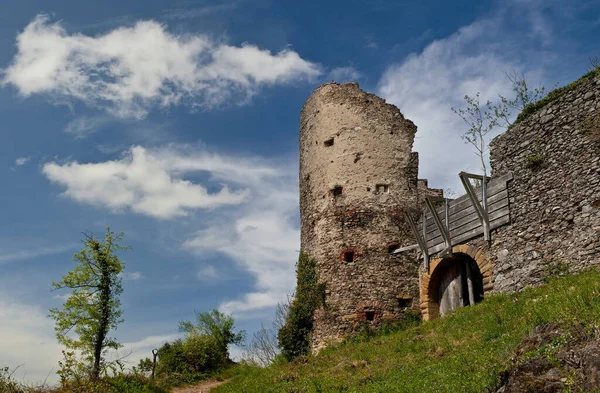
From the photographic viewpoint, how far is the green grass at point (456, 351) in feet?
22.5

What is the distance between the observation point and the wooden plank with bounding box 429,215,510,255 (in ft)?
43.3

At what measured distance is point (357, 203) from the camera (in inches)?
690

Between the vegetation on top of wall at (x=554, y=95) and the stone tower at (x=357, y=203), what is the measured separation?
17.3 feet

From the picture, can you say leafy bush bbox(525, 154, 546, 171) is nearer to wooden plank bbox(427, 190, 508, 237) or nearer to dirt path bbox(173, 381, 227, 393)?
wooden plank bbox(427, 190, 508, 237)

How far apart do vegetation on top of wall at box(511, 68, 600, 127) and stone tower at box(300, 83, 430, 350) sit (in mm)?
5260

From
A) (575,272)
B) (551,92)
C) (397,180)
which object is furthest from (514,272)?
(397,180)

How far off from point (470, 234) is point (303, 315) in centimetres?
587

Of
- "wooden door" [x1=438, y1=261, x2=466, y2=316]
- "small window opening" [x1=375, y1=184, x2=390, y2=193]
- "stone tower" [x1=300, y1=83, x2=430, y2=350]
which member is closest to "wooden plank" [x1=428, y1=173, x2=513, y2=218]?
"wooden door" [x1=438, y1=261, x2=466, y2=316]

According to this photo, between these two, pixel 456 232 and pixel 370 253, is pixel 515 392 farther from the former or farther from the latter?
pixel 370 253

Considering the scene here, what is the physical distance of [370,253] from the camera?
667 inches

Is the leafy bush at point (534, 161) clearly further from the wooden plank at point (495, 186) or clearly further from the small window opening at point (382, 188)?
the small window opening at point (382, 188)

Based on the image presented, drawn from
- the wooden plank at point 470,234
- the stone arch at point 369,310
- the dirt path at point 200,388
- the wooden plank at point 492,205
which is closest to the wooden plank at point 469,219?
the wooden plank at point 492,205

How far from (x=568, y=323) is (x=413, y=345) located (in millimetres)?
4898

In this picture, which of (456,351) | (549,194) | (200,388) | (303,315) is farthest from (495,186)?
(200,388)
